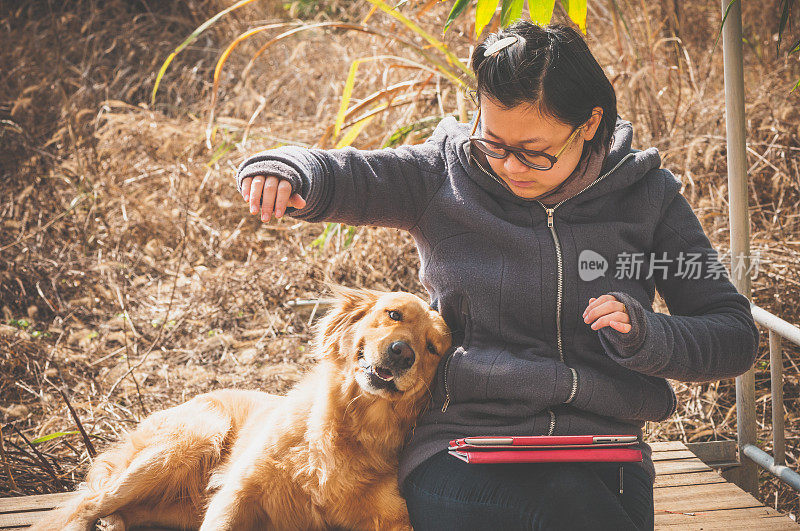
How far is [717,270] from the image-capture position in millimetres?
1671

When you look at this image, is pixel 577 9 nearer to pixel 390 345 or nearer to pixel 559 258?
pixel 559 258

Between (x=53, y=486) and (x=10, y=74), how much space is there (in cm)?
370

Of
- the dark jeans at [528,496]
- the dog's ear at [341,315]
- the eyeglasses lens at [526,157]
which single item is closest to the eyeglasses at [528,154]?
the eyeglasses lens at [526,157]

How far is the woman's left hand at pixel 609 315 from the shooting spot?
1.37m

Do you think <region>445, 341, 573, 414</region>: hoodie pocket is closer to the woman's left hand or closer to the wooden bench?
the woman's left hand

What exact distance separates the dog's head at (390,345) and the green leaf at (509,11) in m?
0.76

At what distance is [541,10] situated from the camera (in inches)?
67.7

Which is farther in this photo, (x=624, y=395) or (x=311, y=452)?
(x=311, y=452)

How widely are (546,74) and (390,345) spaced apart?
0.71 metres

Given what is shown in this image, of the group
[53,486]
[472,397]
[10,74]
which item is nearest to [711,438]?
[472,397]

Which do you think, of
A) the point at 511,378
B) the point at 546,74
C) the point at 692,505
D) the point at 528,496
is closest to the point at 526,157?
the point at 546,74

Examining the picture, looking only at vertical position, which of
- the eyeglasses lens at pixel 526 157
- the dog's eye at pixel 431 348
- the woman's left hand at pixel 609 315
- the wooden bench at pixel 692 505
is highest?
the eyeglasses lens at pixel 526 157

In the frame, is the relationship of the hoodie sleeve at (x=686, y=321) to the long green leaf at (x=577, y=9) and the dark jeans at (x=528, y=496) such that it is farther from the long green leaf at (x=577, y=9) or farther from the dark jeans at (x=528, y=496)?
the long green leaf at (x=577, y=9)

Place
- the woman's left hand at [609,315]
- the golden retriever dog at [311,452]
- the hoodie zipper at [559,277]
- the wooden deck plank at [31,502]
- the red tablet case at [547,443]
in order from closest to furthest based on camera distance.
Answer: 1. the woman's left hand at [609,315]
2. the red tablet case at [547,443]
3. the hoodie zipper at [559,277]
4. the golden retriever dog at [311,452]
5. the wooden deck plank at [31,502]
